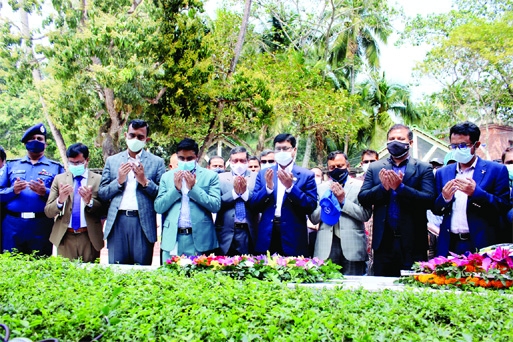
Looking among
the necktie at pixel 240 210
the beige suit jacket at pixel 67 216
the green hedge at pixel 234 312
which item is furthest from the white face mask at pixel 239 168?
the green hedge at pixel 234 312

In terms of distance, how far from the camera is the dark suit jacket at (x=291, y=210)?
5828mm

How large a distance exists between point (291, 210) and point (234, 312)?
8.83ft

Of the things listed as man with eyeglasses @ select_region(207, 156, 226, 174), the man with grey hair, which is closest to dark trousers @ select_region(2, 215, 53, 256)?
the man with grey hair

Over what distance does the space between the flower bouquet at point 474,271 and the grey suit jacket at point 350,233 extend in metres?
1.33

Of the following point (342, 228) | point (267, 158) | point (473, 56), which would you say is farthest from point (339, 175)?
point (473, 56)

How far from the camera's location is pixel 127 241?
19.5 ft

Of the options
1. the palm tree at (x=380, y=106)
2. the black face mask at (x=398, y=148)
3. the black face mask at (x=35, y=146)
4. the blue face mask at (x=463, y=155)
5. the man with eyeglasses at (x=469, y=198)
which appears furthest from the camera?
the palm tree at (x=380, y=106)

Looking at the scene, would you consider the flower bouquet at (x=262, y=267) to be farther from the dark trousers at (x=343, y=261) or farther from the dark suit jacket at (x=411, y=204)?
the dark trousers at (x=343, y=261)

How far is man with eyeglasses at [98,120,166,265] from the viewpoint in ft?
19.4

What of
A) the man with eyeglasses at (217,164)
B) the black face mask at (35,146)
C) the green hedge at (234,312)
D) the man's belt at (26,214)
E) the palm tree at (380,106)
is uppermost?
the palm tree at (380,106)

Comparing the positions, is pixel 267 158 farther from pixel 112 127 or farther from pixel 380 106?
pixel 380 106

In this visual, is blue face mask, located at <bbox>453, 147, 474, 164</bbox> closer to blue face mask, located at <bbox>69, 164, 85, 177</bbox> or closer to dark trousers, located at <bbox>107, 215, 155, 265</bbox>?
dark trousers, located at <bbox>107, 215, 155, 265</bbox>

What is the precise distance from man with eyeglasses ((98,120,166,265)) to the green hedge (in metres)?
1.68

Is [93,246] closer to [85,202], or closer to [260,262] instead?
[85,202]
